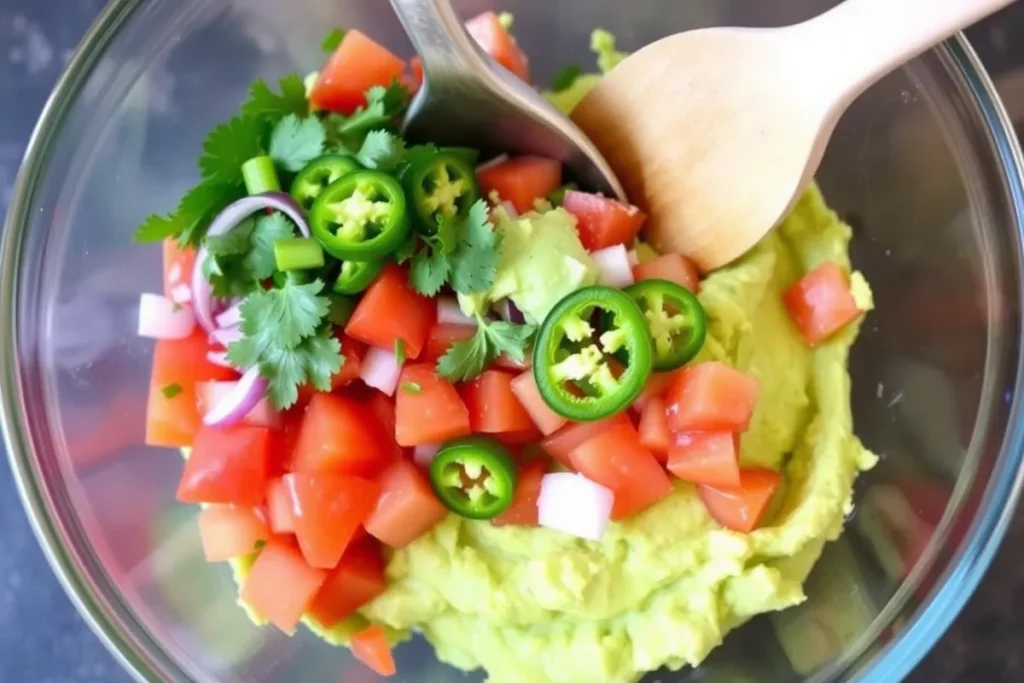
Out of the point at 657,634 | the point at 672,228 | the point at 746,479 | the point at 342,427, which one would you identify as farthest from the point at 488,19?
the point at 657,634

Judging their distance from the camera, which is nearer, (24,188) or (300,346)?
(300,346)

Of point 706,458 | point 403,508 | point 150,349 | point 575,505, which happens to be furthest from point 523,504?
point 150,349

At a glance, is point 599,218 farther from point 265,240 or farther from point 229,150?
point 229,150

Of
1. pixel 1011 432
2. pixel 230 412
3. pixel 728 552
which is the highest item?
pixel 230 412

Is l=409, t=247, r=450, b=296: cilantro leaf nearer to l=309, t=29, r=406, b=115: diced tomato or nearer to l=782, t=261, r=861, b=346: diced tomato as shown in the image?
l=309, t=29, r=406, b=115: diced tomato

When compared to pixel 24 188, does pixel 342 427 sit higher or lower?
lower

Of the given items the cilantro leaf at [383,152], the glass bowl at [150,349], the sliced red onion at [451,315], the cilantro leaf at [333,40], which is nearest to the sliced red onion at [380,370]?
the sliced red onion at [451,315]

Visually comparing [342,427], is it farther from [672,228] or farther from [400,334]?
[672,228]
